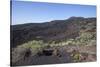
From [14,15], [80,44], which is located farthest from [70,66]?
[14,15]

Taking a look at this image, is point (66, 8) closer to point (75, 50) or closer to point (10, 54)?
point (75, 50)

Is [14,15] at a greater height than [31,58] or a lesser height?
greater

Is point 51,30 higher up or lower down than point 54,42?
higher up

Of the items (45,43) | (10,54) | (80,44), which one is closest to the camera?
(10,54)

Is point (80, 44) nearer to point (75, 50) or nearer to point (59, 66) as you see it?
point (75, 50)

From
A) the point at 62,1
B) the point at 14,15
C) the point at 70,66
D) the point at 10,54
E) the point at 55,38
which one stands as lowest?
the point at 70,66

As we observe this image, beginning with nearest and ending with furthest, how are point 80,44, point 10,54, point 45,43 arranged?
point 10,54 < point 45,43 < point 80,44

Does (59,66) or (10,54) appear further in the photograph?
(59,66)
